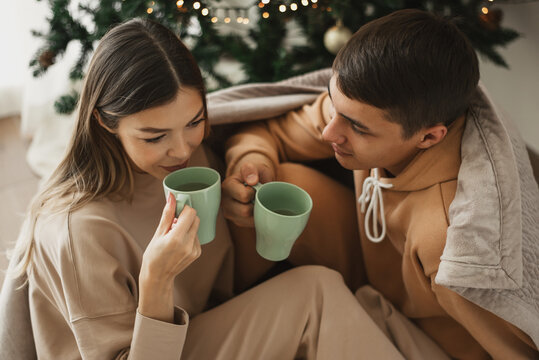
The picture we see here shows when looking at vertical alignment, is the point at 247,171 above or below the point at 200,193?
below

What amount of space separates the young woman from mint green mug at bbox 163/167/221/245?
0.03m

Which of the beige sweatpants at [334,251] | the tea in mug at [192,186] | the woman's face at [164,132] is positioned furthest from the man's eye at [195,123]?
the beige sweatpants at [334,251]

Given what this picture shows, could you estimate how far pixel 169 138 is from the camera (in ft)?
2.77

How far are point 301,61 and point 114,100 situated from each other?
96 cm

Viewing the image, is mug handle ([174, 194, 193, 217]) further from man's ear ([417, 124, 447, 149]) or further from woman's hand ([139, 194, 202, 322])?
man's ear ([417, 124, 447, 149])

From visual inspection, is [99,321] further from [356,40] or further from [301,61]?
[301,61]

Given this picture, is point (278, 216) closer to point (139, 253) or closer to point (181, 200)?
point (181, 200)

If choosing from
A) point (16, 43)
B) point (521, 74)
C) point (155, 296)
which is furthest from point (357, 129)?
point (16, 43)

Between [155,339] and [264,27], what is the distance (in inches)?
42.6

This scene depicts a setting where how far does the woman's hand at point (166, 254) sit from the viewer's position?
70 cm

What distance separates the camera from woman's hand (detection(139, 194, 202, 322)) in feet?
2.30

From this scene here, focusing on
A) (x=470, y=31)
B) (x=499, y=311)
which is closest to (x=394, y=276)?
(x=499, y=311)

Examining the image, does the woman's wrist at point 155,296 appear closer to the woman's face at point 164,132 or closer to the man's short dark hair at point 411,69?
the woman's face at point 164,132

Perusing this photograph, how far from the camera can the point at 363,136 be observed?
2.87 ft
